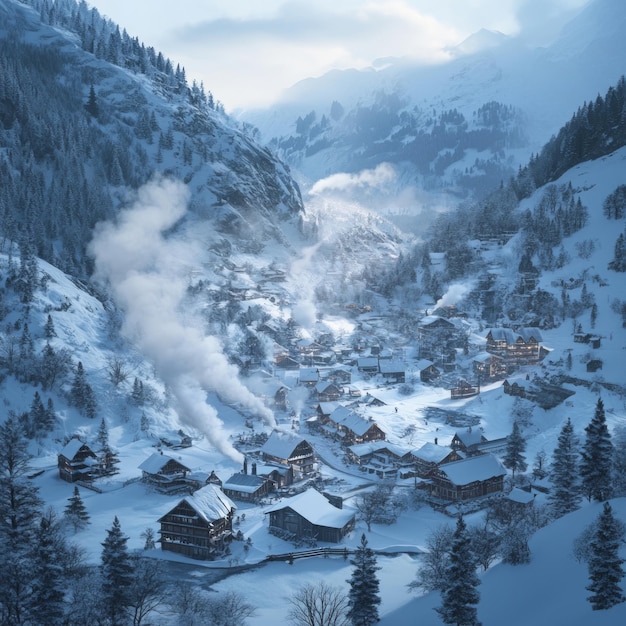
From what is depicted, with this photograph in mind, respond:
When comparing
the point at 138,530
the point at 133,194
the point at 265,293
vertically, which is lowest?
the point at 138,530

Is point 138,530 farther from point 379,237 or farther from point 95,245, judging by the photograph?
point 379,237

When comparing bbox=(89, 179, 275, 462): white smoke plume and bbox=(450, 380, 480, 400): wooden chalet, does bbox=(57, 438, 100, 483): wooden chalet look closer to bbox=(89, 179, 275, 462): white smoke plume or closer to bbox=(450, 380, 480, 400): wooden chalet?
bbox=(89, 179, 275, 462): white smoke plume

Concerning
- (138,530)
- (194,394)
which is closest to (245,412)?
(194,394)

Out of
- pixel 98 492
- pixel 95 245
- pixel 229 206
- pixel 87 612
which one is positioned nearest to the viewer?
pixel 87 612

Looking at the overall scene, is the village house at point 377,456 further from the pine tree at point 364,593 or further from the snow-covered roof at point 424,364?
Answer: the snow-covered roof at point 424,364

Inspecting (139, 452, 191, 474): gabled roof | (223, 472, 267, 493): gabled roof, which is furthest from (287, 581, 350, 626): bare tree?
(139, 452, 191, 474): gabled roof

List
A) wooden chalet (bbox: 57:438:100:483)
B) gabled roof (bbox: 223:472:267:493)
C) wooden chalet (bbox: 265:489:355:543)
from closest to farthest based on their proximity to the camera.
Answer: wooden chalet (bbox: 265:489:355:543), gabled roof (bbox: 223:472:267:493), wooden chalet (bbox: 57:438:100:483)

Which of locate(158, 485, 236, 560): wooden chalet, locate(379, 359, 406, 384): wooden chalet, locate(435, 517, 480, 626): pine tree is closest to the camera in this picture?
locate(435, 517, 480, 626): pine tree
